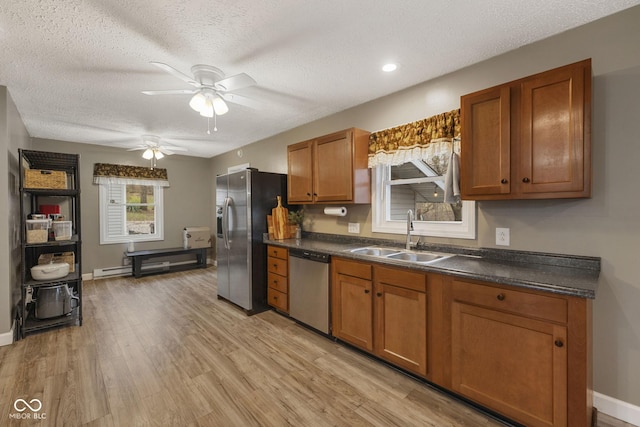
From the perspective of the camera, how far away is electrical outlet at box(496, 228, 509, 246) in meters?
2.17

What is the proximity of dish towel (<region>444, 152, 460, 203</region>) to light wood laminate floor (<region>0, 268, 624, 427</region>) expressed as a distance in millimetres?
1445

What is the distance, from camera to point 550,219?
199 cm

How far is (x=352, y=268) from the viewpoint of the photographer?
8.23 ft

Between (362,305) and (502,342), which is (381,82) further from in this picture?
(502,342)

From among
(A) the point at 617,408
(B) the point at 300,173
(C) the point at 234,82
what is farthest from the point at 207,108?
(A) the point at 617,408

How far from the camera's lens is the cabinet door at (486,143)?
1.89 m

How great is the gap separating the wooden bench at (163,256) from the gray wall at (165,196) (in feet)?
1.24

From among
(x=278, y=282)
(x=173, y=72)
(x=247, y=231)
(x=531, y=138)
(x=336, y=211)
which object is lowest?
(x=278, y=282)

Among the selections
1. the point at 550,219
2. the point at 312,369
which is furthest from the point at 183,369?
the point at 550,219

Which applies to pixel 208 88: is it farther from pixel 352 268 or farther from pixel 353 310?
pixel 353 310

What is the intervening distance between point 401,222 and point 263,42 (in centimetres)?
201

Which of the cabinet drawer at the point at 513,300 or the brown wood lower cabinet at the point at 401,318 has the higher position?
the cabinet drawer at the point at 513,300

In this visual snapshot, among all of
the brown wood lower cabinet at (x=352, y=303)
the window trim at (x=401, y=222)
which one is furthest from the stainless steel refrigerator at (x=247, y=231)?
the window trim at (x=401, y=222)

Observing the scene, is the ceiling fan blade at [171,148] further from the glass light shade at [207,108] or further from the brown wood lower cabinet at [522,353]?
the brown wood lower cabinet at [522,353]
